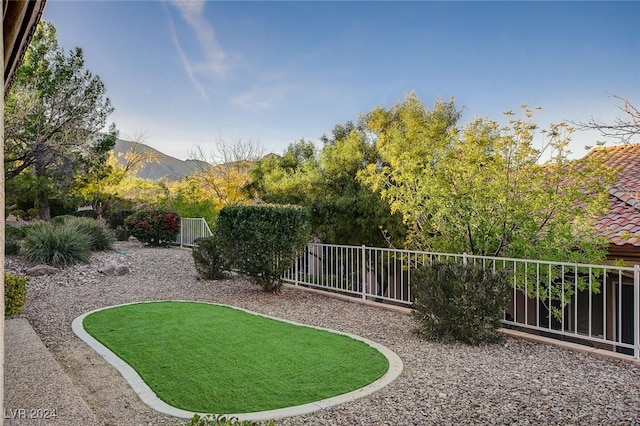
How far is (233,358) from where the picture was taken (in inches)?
199

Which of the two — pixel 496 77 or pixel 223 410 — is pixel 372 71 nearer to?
pixel 496 77

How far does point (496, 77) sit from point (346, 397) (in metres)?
10.7

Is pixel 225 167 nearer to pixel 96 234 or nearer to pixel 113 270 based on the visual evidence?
pixel 96 234

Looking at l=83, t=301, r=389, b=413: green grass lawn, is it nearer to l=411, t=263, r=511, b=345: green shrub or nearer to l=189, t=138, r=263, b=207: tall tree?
l=411, t=263, r=511, b=345: green shrub

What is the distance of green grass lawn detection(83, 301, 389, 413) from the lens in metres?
4.02

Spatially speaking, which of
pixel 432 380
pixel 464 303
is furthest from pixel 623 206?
pixel 432 380

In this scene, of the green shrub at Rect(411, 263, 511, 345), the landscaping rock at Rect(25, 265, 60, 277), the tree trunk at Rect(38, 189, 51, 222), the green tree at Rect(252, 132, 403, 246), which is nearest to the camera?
the green shrub at Rect(411, 263, 511, 345)

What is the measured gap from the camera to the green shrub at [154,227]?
17.0m

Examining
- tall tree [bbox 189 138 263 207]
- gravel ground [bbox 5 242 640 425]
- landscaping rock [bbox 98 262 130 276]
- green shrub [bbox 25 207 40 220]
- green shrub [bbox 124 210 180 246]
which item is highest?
tall tree [bbox 189 138 263 207]

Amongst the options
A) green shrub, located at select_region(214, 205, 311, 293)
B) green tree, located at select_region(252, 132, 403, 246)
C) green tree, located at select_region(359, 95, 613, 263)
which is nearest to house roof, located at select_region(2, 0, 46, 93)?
green tree, located at select_region(359, 95, 613, 263)

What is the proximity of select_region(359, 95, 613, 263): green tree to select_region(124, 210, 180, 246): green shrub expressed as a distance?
37.8ft

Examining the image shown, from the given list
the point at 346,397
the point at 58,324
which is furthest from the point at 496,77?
the point at 58,324

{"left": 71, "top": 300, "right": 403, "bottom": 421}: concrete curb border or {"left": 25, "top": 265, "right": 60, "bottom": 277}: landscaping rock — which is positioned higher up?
{"left": 25, "top": 265, "right": 60, "bottom": 277}: landscaping rock

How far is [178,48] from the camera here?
12594mm
